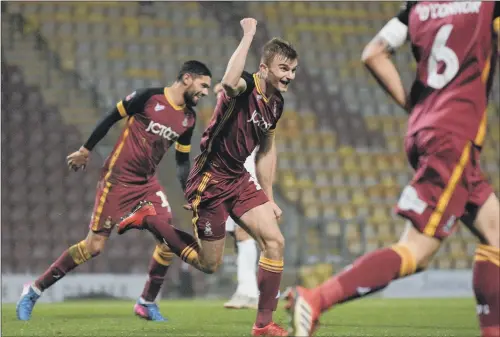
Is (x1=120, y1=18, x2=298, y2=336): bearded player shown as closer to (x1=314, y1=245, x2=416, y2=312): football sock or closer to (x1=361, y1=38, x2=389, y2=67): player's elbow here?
(x1=361, y1=38, x2=389, y2=67): player's elbow

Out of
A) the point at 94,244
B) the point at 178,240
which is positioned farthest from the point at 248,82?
the point at 94,244

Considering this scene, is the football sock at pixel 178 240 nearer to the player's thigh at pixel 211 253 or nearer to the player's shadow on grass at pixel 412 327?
the player's thigh at pixel 211 253

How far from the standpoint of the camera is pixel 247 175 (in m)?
5.62

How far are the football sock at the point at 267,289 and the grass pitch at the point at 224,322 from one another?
0.39m

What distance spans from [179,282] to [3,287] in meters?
2.36

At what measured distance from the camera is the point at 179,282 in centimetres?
1191

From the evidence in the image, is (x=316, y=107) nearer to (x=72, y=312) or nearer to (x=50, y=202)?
(x=50, y=202)

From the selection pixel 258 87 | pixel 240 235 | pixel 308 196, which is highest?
pixel 258 87

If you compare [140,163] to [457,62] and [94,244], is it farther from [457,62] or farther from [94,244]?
[457,62]

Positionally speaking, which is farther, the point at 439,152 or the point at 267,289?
the point at 267,289

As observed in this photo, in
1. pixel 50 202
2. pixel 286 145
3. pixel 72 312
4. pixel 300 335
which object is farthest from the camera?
pixel 286 145

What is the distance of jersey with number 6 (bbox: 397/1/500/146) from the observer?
346cm

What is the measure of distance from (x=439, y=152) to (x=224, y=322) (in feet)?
11.6

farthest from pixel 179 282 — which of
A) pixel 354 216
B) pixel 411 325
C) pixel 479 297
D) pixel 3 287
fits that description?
pixel 479 297
